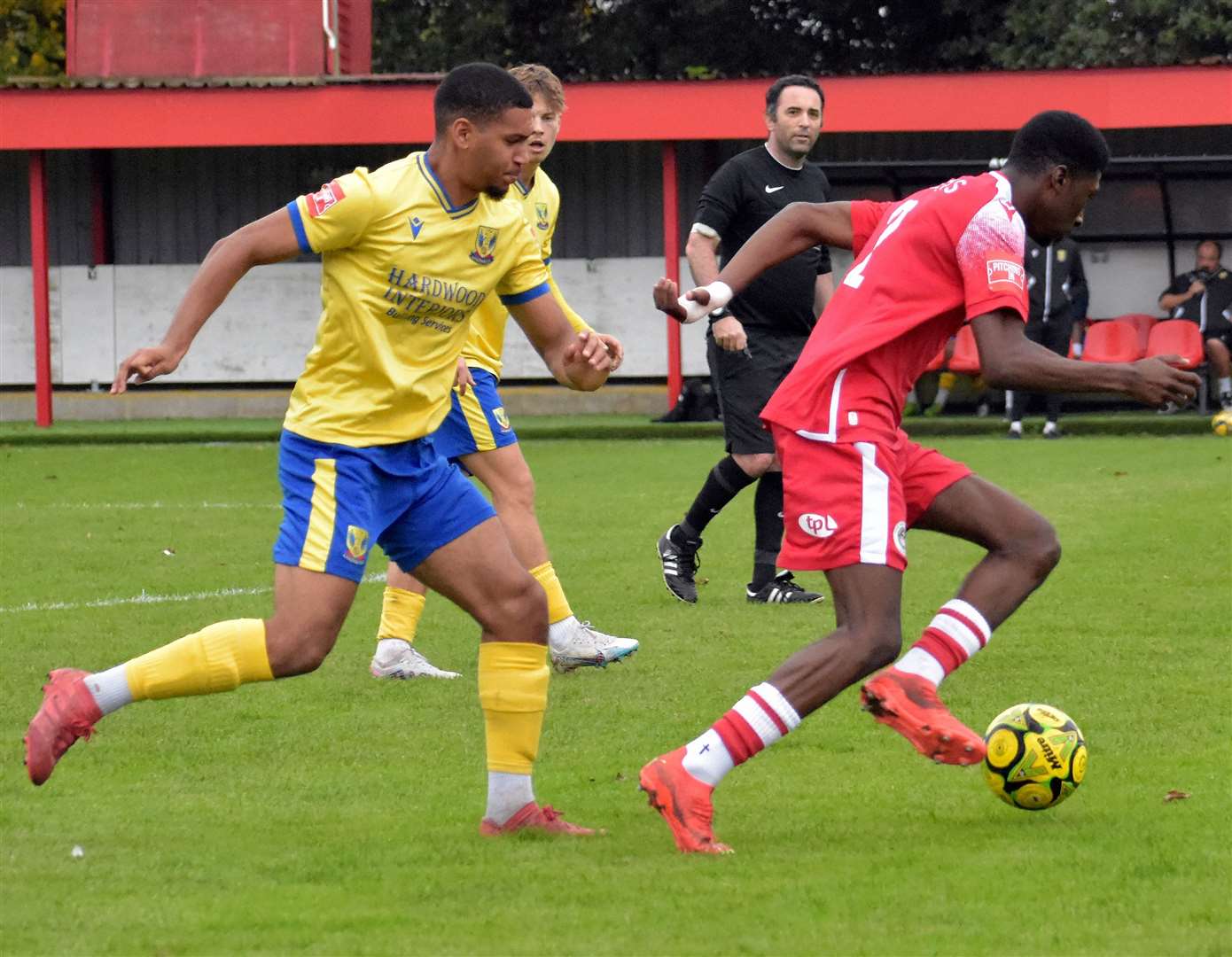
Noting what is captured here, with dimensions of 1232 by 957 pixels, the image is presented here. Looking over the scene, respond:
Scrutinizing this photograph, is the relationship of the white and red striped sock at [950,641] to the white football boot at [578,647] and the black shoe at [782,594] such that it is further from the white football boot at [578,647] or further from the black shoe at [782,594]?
the black shoe at [782,594]

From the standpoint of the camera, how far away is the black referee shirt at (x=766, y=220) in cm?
898

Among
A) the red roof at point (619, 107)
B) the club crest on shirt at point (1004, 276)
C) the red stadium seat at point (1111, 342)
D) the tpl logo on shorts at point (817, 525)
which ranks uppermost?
the red roof at point (619, 107)

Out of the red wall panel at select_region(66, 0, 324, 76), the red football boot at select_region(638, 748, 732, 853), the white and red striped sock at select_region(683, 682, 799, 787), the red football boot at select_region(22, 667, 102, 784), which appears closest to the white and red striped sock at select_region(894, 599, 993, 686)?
the white and red striped sock at select_region(683, 682, 799, 787)

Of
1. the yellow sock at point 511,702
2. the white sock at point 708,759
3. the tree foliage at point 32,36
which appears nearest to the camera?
the white sock at point 708,759

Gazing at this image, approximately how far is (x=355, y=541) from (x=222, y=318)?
21315mm

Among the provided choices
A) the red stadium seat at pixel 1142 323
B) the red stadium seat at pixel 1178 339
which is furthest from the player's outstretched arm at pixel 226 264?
the red stadium seat at pixel 1142 323

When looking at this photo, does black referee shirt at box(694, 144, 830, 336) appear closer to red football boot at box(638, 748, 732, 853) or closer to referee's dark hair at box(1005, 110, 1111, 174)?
referee's dark hair at box(1005, 110, 1111, 174)

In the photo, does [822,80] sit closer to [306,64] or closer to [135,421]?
[306,64]

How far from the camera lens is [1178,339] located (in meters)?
22.2

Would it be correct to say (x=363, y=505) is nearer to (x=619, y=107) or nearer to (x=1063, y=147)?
(x=1063, y=147)

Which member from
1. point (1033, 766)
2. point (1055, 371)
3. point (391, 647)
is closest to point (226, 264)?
point (1055, 371)

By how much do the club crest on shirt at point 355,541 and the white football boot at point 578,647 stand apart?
8.28 feet

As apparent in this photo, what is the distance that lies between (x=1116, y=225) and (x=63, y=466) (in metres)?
13.0

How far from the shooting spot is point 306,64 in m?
26.0
